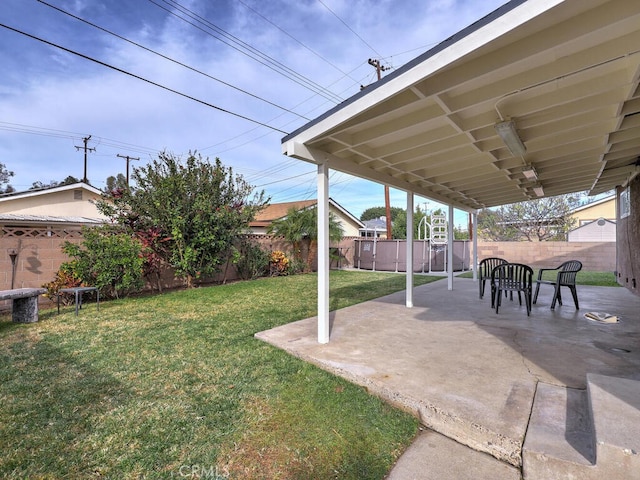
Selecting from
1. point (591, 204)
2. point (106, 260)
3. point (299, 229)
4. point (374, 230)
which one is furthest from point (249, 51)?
point (591, 204)

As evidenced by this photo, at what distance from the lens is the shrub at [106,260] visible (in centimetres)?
638

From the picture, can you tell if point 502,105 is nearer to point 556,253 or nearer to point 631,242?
point 631,242

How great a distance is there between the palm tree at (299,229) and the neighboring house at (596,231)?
16.4 m

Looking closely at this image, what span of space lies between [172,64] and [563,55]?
23.8 feet

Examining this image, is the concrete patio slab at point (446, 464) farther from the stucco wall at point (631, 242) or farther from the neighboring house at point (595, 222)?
the neighboring house at point (595, 222)

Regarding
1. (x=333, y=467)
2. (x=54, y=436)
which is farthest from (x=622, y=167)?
(x=54, y=436)

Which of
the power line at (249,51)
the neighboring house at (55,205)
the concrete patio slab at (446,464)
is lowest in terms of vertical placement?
the concrete patio slab at (446,464)

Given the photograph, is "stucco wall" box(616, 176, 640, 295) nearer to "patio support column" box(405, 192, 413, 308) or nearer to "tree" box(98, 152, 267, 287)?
"patio support column" box(405, 192, 413, 308)

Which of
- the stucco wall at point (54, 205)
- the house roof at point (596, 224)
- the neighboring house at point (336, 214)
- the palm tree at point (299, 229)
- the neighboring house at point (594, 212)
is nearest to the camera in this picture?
the palm tree at point (299, 229)

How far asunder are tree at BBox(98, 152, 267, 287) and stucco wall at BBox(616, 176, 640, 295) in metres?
8.97

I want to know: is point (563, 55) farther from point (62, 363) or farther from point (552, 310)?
point (62, 363)

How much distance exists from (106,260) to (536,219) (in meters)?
23.4

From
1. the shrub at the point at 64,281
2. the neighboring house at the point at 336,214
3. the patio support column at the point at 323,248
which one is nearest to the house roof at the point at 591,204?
the neighboring house at the point at 336,214

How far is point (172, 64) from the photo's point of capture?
693 centimetres
